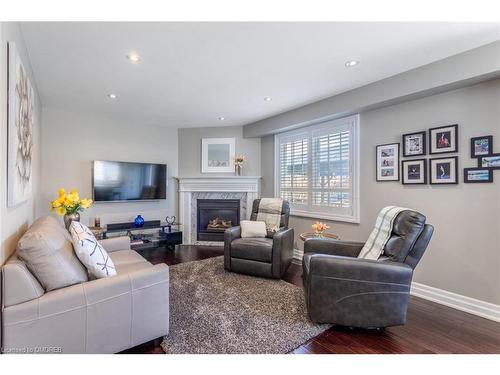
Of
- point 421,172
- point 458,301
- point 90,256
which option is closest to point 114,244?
point 90,256

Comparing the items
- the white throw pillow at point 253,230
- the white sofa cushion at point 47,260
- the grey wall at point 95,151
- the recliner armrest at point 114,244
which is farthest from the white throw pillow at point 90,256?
the grey wall at point 95,151

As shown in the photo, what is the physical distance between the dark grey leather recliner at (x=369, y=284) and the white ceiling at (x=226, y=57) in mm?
1490

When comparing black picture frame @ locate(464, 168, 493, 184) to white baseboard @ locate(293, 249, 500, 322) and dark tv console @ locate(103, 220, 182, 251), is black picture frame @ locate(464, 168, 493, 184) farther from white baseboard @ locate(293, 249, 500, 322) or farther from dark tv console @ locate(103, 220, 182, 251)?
dark tv console @ locate(103, 220, 182, 251)

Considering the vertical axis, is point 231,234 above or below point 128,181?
below

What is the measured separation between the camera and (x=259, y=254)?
3.13 metres

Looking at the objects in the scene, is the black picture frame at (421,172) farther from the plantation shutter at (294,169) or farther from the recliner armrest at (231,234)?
the recliner armrest at (231,234)

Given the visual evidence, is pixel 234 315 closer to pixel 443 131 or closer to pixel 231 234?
pixel 231 234

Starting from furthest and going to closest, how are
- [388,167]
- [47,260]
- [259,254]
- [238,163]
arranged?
[238,163] → [259,254] → [388,167] → [47,260]

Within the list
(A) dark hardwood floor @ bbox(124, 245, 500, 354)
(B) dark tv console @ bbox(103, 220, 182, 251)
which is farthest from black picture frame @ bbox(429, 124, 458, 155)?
(B) dark tv console @ bbox(103, 220, 182, 251)

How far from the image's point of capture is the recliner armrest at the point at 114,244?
8.73ft

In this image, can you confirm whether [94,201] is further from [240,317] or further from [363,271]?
[363,271]

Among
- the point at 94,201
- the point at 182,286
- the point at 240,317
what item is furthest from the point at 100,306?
the point at 94,201

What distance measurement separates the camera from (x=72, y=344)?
4.70 feet

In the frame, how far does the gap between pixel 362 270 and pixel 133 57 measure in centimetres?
278
